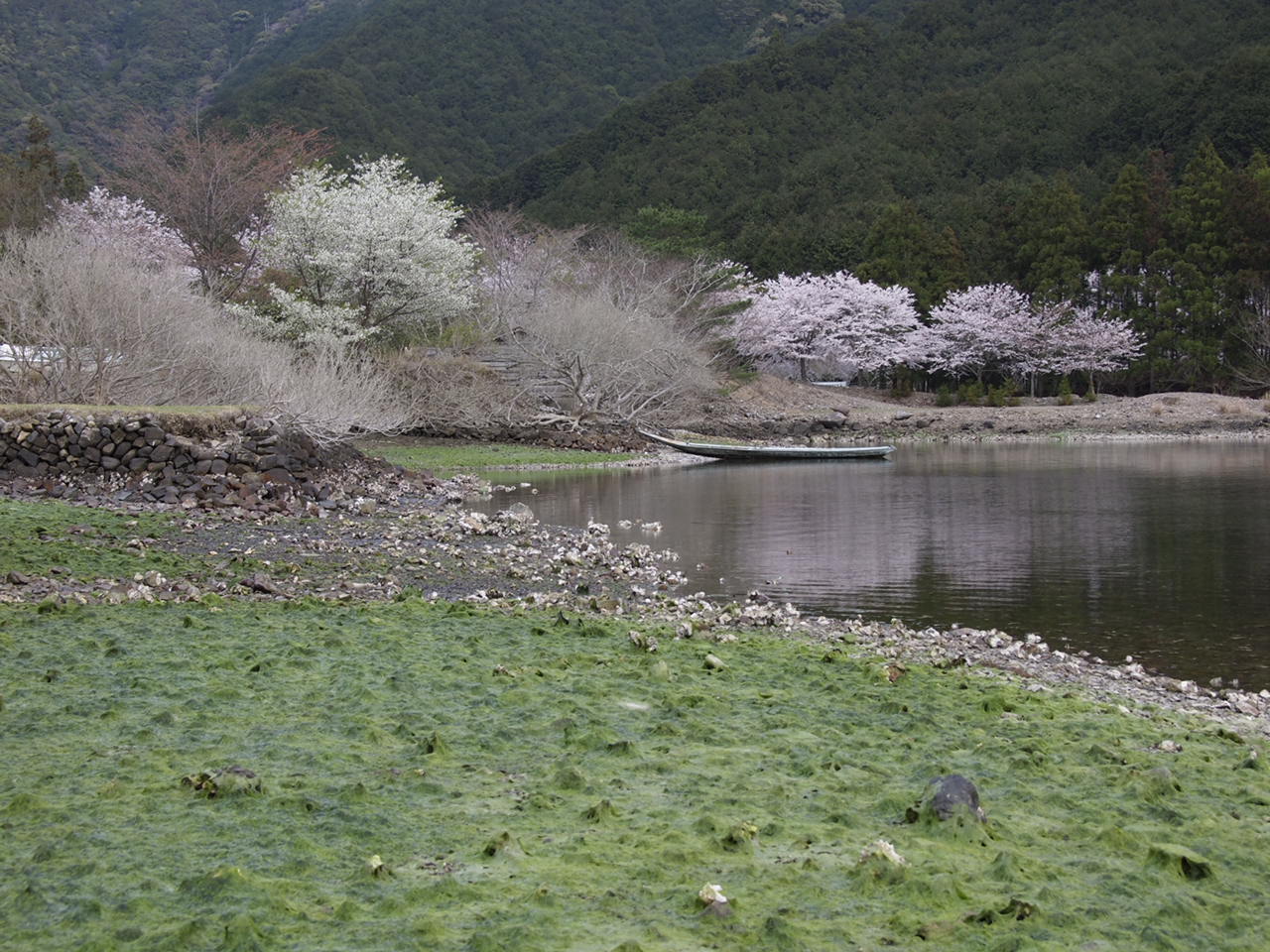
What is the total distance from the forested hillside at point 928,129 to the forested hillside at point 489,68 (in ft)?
31.7

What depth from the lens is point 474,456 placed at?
31609mm

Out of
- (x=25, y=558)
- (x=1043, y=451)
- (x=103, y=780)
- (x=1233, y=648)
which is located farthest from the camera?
(x=1043, y=451)

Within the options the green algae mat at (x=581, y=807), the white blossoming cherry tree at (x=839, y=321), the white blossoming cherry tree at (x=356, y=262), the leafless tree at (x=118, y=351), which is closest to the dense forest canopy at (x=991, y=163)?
the white blossoming cherry tree at (x=839, y=321)

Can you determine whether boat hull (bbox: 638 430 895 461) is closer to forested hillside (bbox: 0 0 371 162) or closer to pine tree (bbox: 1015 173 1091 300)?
pine tree (bbox: 1015 173 1091 300)

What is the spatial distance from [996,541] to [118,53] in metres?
97.1

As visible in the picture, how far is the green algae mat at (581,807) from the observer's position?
12.5ft

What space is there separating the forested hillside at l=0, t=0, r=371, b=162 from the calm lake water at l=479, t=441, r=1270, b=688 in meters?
59.0

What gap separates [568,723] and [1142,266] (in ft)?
200

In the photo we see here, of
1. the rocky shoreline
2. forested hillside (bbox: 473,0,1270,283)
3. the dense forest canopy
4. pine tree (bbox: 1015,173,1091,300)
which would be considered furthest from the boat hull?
forested hillside (bbox: 473,0,1270,283)

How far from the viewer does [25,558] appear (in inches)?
449

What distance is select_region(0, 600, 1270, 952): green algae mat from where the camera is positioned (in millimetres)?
3809

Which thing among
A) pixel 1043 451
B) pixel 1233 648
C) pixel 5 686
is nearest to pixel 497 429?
pixel 1043 451

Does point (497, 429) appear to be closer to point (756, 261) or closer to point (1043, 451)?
point (1043, 451)

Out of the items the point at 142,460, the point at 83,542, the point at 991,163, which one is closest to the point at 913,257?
the point at 991,163
